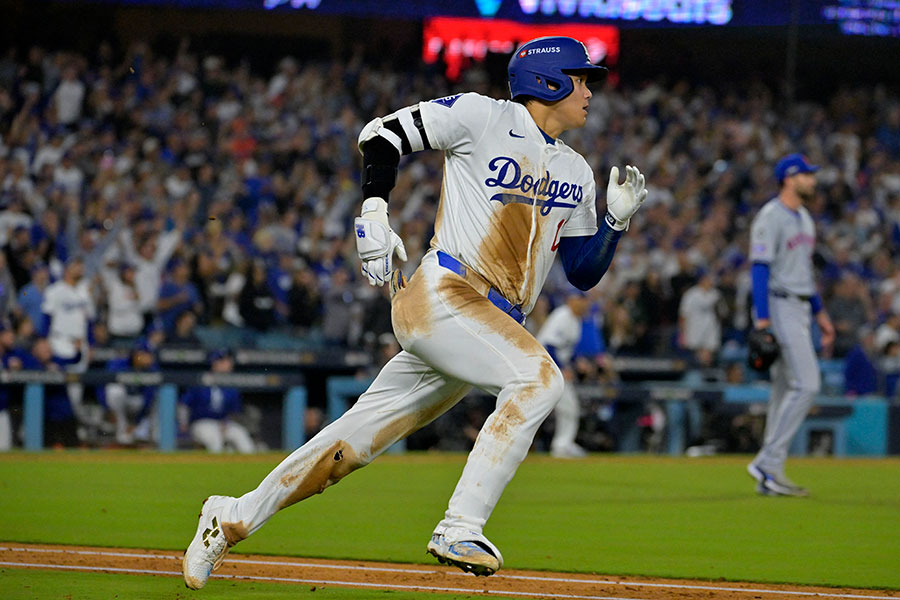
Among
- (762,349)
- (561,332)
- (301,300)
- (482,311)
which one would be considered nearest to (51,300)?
(301,300)

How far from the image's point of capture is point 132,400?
14.8m

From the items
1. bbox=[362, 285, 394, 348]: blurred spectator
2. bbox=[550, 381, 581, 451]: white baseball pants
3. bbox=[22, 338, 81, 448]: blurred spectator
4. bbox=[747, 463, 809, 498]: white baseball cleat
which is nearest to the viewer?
bbox=[747, 463, 809, 498]: white baseball cleat

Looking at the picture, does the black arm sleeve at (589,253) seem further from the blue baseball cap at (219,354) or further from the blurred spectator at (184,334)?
the blurred spectator at (184,334)

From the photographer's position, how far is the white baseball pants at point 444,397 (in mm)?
4781

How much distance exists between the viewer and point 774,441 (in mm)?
9992

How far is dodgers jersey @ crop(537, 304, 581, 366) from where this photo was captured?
623 inches

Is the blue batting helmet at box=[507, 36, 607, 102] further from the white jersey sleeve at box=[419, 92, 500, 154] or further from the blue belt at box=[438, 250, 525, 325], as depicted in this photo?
the blue belt at box=[438, 250, 525, 325]

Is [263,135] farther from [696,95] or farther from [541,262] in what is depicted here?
[541,262]

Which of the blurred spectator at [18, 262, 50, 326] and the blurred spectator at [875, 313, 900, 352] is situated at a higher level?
the blurred spectator at [18, 262, 50, 326]

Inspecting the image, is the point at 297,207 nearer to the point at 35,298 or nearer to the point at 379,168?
the point at 35,298

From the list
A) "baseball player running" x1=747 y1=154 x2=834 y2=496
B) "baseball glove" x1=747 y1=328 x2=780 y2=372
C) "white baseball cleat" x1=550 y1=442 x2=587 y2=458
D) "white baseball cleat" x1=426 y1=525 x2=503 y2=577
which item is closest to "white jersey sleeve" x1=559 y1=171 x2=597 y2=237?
"white baseball cleat" x1=426 y1=525 x2=503 y2=577

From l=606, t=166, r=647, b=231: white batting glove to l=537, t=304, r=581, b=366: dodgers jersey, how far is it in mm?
10267

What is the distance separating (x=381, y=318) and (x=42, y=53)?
7675 mm

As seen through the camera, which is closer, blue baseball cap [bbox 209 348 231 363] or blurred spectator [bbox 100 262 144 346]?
blue baseball cap [bbox 209 348 231 363]
